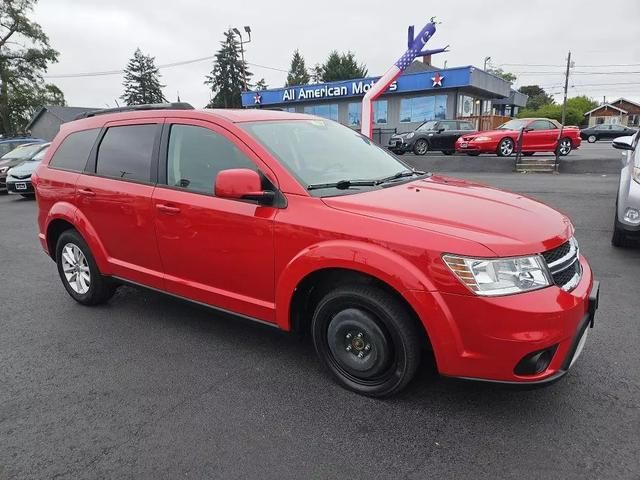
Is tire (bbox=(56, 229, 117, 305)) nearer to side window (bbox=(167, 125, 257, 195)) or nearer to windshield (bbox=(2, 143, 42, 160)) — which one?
side window (bbox=(167, 125, 257, 195))

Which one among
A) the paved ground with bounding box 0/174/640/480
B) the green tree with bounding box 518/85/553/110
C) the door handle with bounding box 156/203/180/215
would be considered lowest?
the paved ground with bounding box 0/174/640/480

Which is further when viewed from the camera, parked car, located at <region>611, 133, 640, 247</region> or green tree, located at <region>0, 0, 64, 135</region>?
green tree, located at <region>0, 0, 64, 135</region>

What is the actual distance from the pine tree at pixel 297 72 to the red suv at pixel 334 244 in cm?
8010

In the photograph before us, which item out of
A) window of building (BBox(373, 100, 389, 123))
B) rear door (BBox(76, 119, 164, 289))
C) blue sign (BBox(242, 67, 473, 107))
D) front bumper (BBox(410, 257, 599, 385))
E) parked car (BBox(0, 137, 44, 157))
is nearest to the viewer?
front bumper (BBox(410, 257, 599, 385))

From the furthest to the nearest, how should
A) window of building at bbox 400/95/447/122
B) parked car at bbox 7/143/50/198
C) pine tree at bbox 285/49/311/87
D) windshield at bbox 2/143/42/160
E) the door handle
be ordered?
pine tree at bbox 285/49/311/87
window of building at bbox 400/95/447/122
windshield at bbox 2/143/42/160
parked car at bbox 7/143/50/198
the door handle

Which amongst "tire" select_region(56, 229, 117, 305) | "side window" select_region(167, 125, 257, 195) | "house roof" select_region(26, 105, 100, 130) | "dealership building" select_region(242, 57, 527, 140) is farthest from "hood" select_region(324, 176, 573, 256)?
"house roof" select_region(26, 105, 100, 130)

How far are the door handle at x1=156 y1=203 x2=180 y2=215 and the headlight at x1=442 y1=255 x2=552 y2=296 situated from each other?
1978 millimetres

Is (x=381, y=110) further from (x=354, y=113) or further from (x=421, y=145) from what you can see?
(x=421, y=145)

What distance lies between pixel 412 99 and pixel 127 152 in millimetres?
27703

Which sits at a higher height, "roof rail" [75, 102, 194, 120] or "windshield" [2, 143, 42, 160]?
"roof rail" [75, 102, 194, 120]

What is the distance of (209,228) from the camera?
3.22 meters

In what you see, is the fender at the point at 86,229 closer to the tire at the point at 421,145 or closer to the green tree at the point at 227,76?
the tire at the point at 421,145

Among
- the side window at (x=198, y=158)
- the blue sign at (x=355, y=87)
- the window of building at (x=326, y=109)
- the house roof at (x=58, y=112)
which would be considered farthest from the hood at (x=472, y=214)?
the house roof at (x=58, y=112)

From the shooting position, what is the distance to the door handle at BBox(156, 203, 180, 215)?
3.39 m
